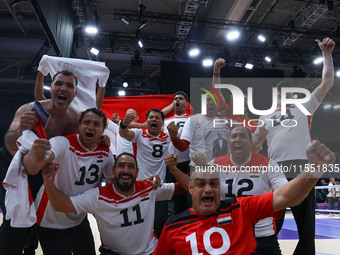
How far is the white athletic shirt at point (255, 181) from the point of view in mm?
2432

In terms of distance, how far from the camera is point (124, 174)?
257cm

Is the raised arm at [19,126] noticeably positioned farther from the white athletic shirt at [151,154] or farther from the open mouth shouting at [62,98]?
the white athletic shirt at [151,154]

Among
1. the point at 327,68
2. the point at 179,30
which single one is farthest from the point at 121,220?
the point at 179,30

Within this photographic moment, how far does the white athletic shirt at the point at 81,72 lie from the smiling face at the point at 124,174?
80 centimetres

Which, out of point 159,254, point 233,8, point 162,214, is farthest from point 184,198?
point 233,8

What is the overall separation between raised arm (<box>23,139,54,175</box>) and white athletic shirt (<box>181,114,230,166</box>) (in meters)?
1.75

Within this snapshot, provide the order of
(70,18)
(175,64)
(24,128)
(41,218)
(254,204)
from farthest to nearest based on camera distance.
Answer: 1. (175,64)
2. (70,18)
3. (41,218)
4. (24,128)
5. (254,204)

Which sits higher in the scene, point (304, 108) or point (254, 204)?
point (304, 108)

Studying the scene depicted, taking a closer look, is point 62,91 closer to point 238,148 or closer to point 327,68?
point 238,148

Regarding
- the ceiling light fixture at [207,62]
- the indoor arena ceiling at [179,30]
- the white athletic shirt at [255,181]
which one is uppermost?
the indoor arena ceiling at [179,30]

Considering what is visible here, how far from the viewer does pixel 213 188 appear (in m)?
2.09

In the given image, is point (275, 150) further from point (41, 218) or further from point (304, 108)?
point (41, 218)

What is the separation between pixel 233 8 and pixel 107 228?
24.8ft

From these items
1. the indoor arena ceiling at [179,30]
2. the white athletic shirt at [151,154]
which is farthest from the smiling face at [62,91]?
the indoor arena ceiling at [179,30]
